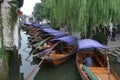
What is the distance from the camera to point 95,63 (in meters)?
17.7

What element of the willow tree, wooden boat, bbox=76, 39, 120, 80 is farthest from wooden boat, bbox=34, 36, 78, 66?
wooden boat, bbox=76, 39, 120, 80

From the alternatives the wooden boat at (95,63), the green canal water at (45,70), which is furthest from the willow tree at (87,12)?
the wooden boat at (95,63)

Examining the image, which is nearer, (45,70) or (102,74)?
(102,74)

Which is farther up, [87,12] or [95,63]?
[87,12]

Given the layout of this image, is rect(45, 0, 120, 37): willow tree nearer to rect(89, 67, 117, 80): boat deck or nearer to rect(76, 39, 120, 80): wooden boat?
rect(76, 39, 120, 80): wooden boat

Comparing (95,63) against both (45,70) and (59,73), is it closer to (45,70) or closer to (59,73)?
(59,73)

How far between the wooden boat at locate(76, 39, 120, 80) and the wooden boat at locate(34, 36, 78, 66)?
145 cm

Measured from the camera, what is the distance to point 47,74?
17.2 meters

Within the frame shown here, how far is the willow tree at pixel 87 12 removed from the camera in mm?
20578

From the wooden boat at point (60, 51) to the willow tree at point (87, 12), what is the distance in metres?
1.31

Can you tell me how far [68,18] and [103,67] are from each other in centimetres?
691

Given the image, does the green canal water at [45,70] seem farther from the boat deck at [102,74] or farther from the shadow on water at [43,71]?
the boat deck at [102,74]

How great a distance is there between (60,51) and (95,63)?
375 centimetres

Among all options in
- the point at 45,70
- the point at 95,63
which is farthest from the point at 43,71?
the point at 95,63
